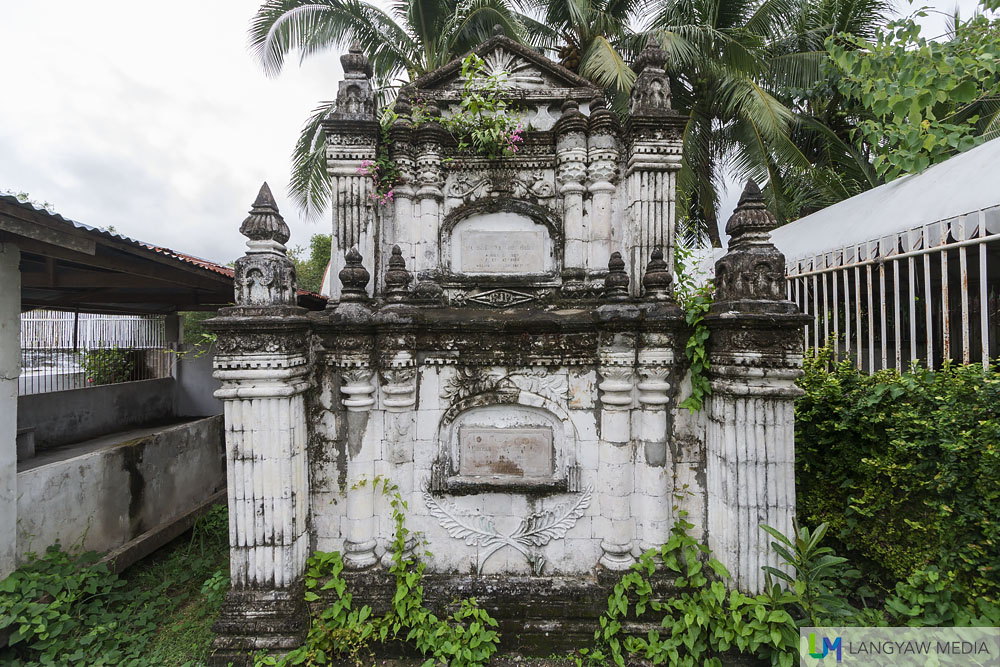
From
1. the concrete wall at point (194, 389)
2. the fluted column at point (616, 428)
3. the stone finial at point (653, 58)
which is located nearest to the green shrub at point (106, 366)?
the concrete wall at point (194, 389)

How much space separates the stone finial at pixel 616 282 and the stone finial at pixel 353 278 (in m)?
2.25

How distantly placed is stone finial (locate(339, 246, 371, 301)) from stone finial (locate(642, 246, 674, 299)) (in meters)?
2.61

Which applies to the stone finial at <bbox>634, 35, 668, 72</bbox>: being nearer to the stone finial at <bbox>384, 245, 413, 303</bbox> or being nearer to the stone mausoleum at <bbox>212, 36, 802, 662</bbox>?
the stone mausoleum at <bbox>212, 36, 802, 662</bbox>

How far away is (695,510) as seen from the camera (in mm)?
3703

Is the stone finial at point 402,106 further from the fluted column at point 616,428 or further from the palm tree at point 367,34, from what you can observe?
the palm tree at point 367,34

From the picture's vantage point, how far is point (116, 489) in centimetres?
479

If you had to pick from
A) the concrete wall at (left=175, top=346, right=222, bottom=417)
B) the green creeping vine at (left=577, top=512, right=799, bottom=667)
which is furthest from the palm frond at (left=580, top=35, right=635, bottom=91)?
the concrete wall at (left=175, top=346, right=222, bottom=417)

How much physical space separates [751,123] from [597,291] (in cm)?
741

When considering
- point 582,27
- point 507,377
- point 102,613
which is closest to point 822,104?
point 582,27

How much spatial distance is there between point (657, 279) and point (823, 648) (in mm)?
3125

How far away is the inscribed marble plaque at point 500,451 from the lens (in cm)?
382

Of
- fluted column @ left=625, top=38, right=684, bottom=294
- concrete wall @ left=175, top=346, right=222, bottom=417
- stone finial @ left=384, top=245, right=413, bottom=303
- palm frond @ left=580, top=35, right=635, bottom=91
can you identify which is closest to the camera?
stone finial @ left=384, top=245, right=413, bottom=303

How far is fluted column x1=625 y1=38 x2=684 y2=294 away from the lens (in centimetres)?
404

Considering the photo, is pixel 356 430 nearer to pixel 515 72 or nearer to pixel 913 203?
pixel 515 72
